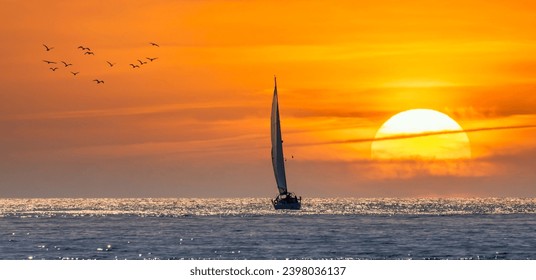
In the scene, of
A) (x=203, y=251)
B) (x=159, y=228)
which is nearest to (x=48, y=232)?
(x=159, y=228)

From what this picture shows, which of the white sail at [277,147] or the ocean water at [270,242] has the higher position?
the white sail at [277,147]

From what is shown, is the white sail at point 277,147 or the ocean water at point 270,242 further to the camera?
the white sail at point 277,147

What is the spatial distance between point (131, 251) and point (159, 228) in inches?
1555

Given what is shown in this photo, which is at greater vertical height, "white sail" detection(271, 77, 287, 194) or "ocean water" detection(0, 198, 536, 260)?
"white sail" detection(271, 77, 287, 194)

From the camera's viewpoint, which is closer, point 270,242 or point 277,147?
point 270,242

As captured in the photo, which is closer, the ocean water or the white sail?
the ocean water

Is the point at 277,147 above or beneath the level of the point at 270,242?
above
